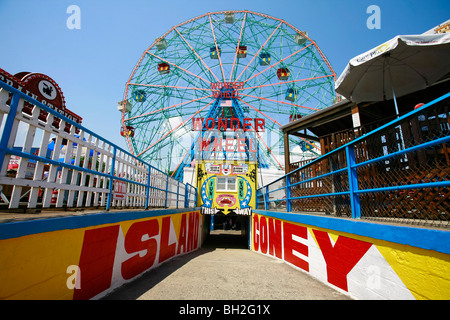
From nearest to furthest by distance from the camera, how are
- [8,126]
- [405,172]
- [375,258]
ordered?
1. [8,126]
2. [375,258]
3. [405,172]

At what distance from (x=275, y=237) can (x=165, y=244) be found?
2.88 meters

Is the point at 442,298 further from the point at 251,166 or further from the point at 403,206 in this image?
the point at 251,166

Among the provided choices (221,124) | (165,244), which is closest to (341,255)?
(165,244)

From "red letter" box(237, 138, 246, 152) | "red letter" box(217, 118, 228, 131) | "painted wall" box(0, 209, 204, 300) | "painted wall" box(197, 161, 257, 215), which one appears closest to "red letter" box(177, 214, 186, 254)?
"painted wall" box(0, 209, 204, 300)

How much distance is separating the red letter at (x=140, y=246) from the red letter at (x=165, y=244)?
1.16 ft

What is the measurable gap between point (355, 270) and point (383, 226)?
0.79 metres

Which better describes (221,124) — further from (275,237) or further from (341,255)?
(341,255)

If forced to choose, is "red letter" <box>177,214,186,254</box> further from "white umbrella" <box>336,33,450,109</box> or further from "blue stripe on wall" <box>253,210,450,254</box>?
"white umbrella" <box>336,33,450,109</box>

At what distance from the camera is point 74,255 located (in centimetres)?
227

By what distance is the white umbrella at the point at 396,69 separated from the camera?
12.9 ft

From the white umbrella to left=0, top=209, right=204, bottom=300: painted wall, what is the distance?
5096mm
